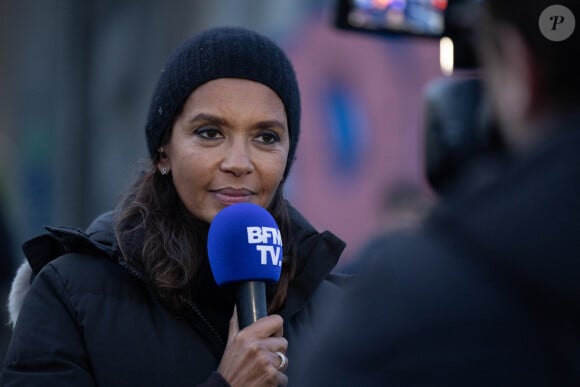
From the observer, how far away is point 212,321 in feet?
7.88

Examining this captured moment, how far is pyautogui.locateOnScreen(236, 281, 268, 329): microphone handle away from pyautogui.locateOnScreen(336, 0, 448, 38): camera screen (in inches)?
96.4

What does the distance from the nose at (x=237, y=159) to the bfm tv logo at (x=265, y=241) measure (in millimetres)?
382

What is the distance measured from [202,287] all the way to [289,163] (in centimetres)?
53

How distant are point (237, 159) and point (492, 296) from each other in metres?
1.52

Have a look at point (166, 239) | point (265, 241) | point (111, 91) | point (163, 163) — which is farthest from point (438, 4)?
point (111, 91)

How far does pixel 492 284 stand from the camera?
1.04m

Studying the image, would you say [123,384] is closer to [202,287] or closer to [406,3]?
[202,287]

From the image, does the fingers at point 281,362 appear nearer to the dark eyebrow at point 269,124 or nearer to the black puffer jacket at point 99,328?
the black puffer jacket at point 99,328

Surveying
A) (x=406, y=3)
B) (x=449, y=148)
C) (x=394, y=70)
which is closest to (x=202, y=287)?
(x=449, y=148)

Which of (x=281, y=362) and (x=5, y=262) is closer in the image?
(x=281, y=362)

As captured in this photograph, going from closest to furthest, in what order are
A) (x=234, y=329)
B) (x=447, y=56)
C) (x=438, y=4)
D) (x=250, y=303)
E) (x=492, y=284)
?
(x=492, y=284)
(x=250, y=303)
(x=234, y=329)
(x=447, y=56)
(x=438, y=4)

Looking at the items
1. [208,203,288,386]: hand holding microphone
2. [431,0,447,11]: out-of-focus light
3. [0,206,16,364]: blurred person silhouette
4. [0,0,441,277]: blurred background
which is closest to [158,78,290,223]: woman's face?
[208,203,288,386]: hand holding microphone

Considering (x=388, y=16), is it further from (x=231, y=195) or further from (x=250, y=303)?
(x=250, y=303)

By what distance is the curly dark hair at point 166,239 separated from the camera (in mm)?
2391
